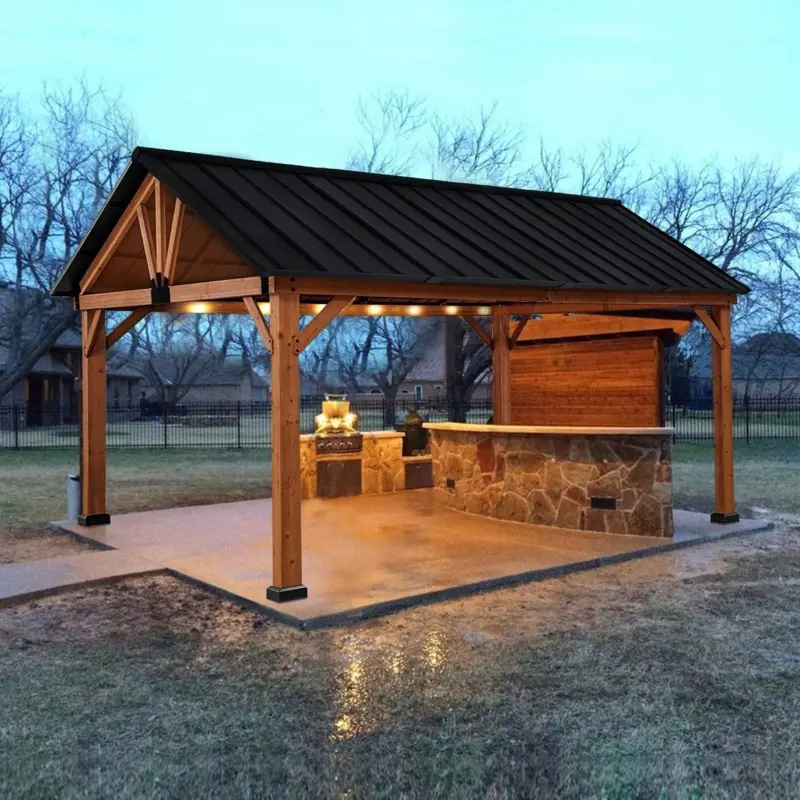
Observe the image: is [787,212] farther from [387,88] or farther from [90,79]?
[90,79]

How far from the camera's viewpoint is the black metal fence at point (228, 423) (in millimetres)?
25781

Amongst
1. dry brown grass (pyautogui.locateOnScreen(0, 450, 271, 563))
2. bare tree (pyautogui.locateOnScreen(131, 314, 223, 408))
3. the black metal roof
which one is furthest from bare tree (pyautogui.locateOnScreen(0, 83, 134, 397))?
the black metal roof

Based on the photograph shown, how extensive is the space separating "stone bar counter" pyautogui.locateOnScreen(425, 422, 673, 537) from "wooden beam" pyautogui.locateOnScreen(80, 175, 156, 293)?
4.42m

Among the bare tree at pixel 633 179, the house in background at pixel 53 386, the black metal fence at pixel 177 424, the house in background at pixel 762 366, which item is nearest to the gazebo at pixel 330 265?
the black metal fence at pixel 177 424

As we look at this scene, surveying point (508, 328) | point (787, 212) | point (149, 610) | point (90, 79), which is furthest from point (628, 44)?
point (149, 610)

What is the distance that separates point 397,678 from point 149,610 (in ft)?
8.21

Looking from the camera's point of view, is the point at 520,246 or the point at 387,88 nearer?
the point at 520,246

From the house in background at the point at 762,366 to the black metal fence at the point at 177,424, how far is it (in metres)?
11.1

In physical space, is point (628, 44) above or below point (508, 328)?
above

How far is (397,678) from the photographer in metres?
5.27

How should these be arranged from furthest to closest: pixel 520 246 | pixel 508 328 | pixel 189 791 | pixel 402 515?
pixel 508 328 → pixel 402 515 → pixel 520 246 → pixel 189 791

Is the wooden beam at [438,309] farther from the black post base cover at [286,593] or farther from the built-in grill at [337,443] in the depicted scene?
the black post base cover at [286,593]

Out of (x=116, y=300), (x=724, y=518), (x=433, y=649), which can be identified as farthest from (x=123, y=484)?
(x=433, y=649)

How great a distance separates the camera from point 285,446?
22.5 ft
